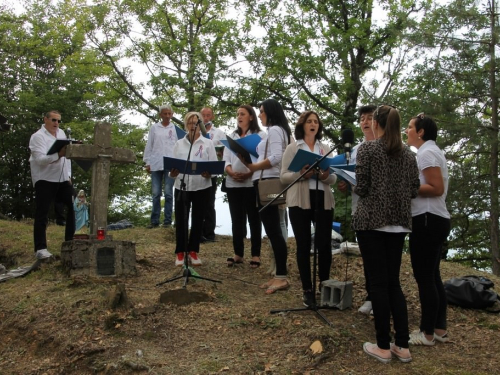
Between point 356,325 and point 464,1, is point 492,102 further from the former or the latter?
point 356,325

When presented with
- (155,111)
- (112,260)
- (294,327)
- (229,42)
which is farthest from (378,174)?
(155,111)

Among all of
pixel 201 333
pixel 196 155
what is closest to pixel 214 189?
pixel 196 155

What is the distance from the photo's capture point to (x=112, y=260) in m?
6.20

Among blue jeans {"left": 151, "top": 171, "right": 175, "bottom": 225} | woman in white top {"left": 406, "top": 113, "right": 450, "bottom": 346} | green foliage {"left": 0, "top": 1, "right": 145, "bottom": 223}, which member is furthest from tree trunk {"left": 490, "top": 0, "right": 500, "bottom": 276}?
green foliage {"left": 0, "top": 1, "right": 145, "bottom": 223}

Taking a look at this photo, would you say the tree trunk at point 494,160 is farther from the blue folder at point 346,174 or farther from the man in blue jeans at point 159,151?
the blue folder at point 346,174

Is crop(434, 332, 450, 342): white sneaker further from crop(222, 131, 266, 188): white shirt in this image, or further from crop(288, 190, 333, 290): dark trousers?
crop(222, 131, 266, 188): white shirt

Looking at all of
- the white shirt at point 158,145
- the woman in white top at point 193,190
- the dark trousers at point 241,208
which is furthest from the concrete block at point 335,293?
the white shirt at point 158,145

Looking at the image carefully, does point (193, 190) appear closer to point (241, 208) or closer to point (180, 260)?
point (241, 208)

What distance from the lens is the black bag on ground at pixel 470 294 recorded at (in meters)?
5.57

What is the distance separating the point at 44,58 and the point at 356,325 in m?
20.9

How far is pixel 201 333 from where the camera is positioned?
4559 millimetres

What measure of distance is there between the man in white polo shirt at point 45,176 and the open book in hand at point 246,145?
2.35 meters

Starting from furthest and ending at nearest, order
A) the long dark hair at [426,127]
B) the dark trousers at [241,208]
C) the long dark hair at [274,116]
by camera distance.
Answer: the dark trousers at [241,208] < the long dark hair at [274,116] < the long dark hair at [426,127]

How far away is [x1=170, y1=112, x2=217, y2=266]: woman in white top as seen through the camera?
6133 mm
